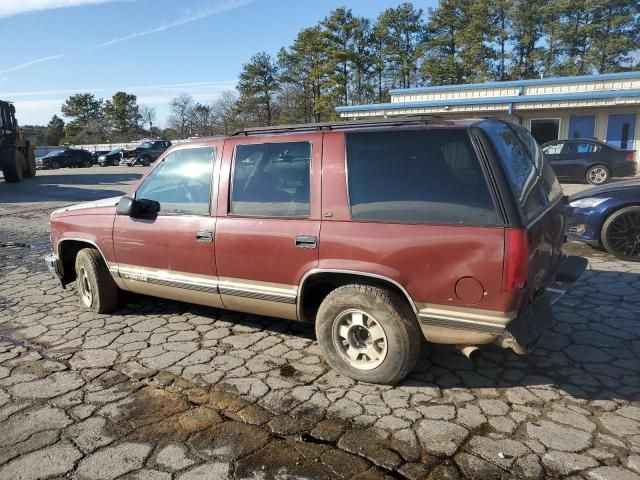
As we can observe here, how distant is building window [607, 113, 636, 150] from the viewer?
765 inches

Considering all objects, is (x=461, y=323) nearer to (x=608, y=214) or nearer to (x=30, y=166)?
(x=608, y=214)

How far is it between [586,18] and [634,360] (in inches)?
1838

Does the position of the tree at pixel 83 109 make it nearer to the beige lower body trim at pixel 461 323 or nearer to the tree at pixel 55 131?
the tree at pixel 55 131

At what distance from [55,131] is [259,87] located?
45.4 metres

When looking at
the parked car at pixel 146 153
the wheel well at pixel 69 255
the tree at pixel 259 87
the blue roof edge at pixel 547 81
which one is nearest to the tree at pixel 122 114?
the tree at pixel 259 87

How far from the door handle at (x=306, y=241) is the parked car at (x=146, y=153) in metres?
33.4

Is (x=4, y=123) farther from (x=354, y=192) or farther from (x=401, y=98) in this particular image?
(x=354, y=192)

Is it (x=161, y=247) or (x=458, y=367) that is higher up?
(x=161, y=247)

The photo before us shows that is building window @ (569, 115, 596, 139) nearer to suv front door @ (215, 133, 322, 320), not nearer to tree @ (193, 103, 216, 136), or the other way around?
suv front door @ (215, 133, 322, 320)

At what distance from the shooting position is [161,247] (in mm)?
4250

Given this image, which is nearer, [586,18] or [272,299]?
[272,299]

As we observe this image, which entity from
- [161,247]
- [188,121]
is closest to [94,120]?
[188,121]

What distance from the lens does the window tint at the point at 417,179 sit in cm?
295

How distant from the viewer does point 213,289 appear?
4.05 meters
